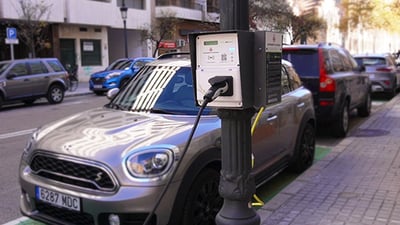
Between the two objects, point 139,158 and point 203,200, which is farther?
point 203,200

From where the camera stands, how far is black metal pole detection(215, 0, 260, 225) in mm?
2521

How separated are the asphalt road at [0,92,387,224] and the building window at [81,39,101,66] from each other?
464 inches

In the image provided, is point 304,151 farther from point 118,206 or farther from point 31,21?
point 31,21

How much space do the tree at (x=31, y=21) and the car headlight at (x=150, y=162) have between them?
70.4ft

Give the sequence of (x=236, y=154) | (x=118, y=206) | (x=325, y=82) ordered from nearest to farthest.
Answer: (x=236, y=154)
(x=118, y=206)
(x=325, y=82)

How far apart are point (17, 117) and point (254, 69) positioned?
12073 millimetres

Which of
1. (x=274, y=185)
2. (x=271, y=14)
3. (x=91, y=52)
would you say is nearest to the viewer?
(x=274, y=185)

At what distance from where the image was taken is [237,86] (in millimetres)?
2492

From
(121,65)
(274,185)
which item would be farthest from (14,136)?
(121,65)

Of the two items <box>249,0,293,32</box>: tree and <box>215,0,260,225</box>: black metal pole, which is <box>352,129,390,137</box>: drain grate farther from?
<box>215,0,260,225</box>: black metal pole

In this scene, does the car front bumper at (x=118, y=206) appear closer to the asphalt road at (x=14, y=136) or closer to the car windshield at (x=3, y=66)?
the asphalt road at (x=14, y=136)

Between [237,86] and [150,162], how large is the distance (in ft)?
4.36

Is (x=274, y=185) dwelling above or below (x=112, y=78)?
below

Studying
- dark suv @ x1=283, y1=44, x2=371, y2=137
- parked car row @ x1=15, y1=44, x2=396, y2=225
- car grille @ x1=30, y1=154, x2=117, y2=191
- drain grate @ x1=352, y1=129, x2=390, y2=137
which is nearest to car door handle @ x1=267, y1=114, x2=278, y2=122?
parked car row @ x1=15, y1=44, x2=396, y2=225
